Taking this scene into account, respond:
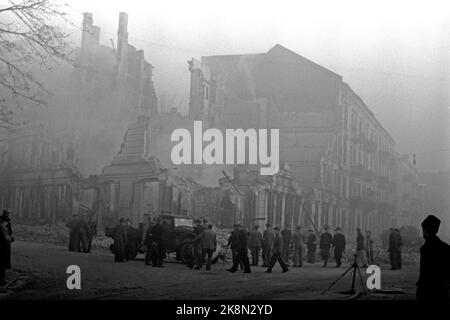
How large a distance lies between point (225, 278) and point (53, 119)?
27.5ft

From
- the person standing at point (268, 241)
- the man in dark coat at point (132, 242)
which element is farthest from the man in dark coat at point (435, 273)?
the man in dark coat at point (132, 242)

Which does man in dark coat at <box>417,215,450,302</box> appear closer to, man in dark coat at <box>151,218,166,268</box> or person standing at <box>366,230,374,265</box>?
man in dark coat at <box>151,218,166,268</box>

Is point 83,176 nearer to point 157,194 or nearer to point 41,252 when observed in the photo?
point 157,194

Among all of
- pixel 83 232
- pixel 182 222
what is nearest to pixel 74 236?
pixel 83 232

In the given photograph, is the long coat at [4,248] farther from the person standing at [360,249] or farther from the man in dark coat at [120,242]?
the person standing at [360,249]

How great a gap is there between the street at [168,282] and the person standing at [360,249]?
A: 1103 millimetres

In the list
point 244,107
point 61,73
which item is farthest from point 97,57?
point 244,107

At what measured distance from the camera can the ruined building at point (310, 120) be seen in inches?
531

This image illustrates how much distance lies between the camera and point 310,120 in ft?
49.5

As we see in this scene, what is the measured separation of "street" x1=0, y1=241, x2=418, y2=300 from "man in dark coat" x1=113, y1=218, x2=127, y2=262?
1013 mm

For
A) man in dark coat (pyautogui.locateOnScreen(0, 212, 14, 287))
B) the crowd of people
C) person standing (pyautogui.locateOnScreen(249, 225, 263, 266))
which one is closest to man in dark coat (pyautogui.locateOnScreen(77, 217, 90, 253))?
the crowd of people

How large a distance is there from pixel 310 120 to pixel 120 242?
245 inches

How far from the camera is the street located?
914cm

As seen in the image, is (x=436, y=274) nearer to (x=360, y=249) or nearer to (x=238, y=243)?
(x=238, y=243)
